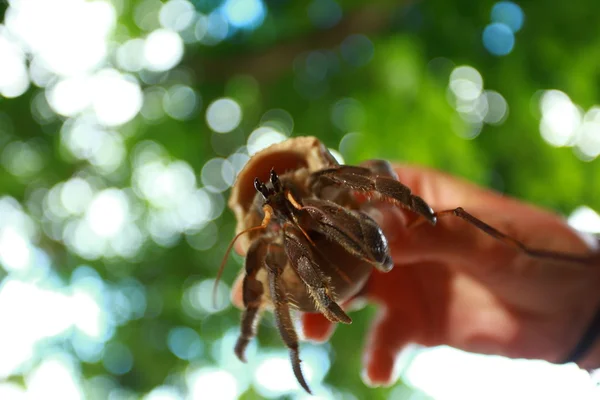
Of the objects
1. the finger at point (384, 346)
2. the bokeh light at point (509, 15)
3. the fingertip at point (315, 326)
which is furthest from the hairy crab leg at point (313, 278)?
the bokeh light at point (509, 15)

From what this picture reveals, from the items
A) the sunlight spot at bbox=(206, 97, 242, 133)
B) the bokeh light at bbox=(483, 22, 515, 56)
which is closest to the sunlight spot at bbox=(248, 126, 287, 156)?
the sunlight spot at bbox=(206, 97, 242, 133)

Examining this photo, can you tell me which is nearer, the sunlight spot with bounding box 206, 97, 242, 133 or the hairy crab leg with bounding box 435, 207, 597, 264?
the hairy crab leg with bounding box 435, 207, 597, 264

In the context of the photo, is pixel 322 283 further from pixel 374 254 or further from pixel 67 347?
pixel 67 347

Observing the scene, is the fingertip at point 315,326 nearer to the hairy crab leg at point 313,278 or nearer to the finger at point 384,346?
the finger at point 384,346

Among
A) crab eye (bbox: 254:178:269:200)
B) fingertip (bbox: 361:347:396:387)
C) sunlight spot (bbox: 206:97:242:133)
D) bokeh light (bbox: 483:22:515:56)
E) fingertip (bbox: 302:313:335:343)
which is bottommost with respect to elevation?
fingertip (bbox: 361:347:396:387)

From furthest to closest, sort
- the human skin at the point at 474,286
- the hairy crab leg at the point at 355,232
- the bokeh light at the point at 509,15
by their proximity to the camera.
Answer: the bokeh light at the point at 509,15 < the human skin at the point at 474,286 < the hairy crab leg at the point at 355,232

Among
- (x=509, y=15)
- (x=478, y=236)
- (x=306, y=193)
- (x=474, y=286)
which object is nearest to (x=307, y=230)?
(x=306, y=193)

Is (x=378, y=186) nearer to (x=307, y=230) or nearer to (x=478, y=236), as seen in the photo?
(x=307, y=230)

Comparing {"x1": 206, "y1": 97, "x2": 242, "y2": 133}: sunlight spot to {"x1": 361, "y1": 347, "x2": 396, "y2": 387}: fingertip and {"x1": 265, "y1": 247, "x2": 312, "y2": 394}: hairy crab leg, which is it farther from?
{"x1": 265, "y1": 247, "x2": 312, "y2": 394}: hairy crab leg
